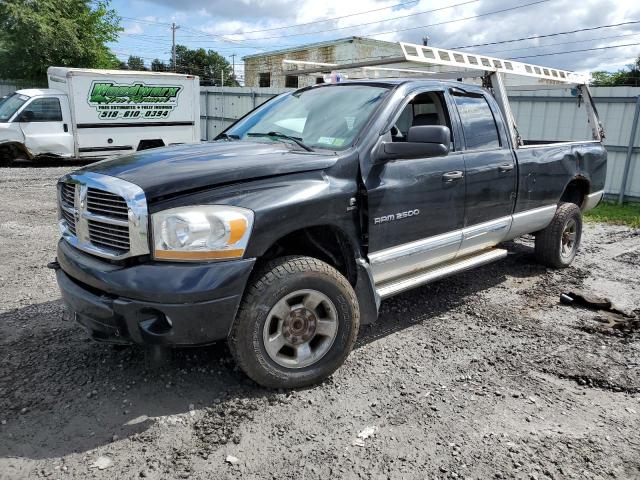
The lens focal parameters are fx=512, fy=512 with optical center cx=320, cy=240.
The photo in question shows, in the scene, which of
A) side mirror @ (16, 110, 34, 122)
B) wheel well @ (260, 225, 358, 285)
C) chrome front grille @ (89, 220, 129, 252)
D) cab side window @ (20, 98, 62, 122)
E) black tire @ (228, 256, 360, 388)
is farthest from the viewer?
cab side window @ (20, 98, 62, 122)

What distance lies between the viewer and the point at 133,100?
15.1 metres

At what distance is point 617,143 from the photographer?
1095 centimetres

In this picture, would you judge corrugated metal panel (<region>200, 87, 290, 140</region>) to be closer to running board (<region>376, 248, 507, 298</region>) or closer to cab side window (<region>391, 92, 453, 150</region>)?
cab side window (<region>391, 92, 453, 150</region>)

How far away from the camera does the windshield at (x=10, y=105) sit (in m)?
13.4

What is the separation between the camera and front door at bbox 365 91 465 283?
352cm

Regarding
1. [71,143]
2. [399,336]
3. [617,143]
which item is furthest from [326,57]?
[399,336]

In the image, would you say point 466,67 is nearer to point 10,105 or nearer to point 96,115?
point 96,115

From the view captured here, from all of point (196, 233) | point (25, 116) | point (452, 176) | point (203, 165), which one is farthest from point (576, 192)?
point (25, 116)

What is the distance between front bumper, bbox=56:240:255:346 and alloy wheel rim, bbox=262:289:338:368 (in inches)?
12.9

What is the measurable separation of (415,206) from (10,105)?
13.8 m

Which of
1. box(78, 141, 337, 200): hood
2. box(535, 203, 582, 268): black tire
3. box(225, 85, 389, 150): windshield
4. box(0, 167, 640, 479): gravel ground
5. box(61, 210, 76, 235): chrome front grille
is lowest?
box(0, 167, 640, 479): gravel ground

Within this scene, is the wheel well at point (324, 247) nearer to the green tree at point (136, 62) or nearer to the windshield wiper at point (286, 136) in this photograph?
the windshield wiper at point (286, 136)

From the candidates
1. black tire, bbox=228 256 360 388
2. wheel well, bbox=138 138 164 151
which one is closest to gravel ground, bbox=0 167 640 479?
black tire, bbox=228 256 360 388

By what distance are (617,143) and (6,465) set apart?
12.0 metres
